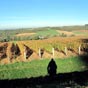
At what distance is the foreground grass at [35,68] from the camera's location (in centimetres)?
2666

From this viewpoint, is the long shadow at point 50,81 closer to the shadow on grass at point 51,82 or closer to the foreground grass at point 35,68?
the shadow on grass at point 51,82

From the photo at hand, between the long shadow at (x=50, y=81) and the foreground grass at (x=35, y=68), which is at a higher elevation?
the long shadow at (x=50, y=81)

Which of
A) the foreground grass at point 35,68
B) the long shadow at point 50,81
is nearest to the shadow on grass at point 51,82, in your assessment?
the long shadow at point 50,81

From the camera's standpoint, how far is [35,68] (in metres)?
28.5

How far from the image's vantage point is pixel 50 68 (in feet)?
Result: 59.8

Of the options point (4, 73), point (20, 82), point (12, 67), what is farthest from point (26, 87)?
point (12, 67)

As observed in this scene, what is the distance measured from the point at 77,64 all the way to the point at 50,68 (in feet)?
45.4

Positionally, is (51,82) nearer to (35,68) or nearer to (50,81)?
(50,81)

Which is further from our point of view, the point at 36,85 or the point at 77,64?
the point at 77,64

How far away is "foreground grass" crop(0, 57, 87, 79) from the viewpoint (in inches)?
1049

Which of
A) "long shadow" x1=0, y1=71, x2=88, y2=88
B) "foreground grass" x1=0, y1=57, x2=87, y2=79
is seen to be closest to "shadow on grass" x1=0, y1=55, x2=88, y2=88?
"long shadow" x1=0, y1=71, x2=88, y2=88

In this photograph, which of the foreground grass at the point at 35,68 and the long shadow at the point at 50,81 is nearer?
the long shadow at the point at 50,81

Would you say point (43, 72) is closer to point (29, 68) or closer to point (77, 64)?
point (29, 68)

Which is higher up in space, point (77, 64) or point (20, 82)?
point (20, 82)
